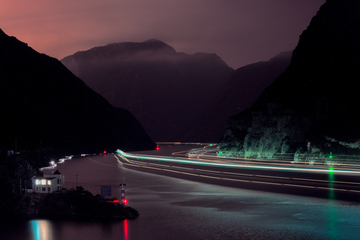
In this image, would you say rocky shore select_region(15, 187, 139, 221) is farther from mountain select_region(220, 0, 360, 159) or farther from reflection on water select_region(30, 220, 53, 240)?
mountain select_region(220, 0, 360, 159)

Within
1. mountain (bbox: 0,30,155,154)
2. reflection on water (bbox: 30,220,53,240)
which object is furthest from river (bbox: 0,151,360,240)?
mountain (bbox: 0,30,155,154)

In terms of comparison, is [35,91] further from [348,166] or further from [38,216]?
[38,216]

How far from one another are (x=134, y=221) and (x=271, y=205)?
7130 mm

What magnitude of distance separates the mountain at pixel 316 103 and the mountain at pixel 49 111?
5468 cm

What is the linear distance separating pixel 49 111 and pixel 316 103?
8978 centimetres

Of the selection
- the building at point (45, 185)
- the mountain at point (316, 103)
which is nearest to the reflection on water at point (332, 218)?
the building at point (45, 185)

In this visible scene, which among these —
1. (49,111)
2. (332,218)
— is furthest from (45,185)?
(49,111)

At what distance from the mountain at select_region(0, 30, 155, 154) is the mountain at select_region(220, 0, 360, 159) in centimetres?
5468

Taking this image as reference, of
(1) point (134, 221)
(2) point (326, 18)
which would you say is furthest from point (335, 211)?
(2) point (326, 18)

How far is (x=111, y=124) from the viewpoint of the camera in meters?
175

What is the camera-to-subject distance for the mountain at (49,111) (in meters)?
117

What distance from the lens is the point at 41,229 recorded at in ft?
59.0

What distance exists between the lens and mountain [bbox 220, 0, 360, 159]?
5822cm

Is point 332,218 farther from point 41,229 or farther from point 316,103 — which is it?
point 316,103
